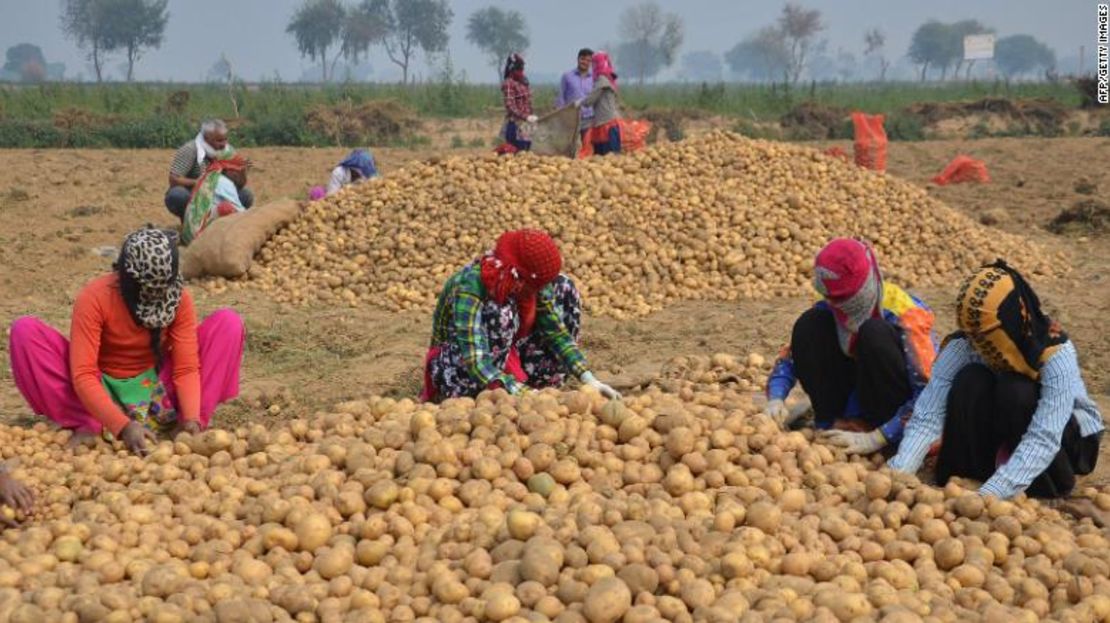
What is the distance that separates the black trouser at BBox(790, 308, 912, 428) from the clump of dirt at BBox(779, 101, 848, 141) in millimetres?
15999

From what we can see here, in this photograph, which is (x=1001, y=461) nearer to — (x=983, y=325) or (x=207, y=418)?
(x=983, y=325)

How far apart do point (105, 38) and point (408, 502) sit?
265 ft

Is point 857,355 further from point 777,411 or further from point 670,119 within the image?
point 670,119

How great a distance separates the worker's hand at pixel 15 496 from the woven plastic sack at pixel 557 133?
776 centimetres

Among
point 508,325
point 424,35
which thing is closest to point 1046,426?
point 508,325

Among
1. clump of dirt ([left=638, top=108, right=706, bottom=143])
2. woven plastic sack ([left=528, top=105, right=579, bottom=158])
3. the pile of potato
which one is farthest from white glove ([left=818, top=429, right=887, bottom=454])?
clump of dirt ([left=638, top=108, right=706, bottom=143])

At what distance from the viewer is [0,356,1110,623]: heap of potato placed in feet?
8.05

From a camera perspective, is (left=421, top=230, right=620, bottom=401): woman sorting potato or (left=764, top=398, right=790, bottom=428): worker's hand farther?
(left=421, top=230, right=620, bottom=401): woman sorting potato

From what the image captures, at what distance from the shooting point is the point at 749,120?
2148 cm

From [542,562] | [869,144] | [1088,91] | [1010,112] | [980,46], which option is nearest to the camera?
[542,562]

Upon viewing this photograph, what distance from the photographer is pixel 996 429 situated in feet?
→ 11.3

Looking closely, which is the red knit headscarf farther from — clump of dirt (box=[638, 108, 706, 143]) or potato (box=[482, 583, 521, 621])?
clump of dirt (box=[638, 108, 706, 143])

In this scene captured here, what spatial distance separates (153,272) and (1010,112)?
21.4 metres

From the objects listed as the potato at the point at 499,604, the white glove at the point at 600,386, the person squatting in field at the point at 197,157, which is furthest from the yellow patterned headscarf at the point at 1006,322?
the person squatting in field at the point at 197,157
